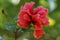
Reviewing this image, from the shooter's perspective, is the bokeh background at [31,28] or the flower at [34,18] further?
the bokeh background at [31,28]

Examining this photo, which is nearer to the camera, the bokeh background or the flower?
the flower

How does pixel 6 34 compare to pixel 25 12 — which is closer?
pixel 25 12

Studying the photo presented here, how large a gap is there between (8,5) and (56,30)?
1.21 ft

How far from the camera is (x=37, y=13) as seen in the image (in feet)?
2.42

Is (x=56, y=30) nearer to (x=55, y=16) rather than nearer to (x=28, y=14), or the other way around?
(x=55, y=16)

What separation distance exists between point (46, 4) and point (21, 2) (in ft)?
0.66

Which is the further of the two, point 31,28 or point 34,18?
point 31,28

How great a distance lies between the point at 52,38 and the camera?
1.08 m

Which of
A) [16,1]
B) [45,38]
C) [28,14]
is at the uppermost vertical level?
[16,1]

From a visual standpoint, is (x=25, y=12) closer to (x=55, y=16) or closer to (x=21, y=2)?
(x=21, y=2)

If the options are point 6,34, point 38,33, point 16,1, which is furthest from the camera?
point 16,1

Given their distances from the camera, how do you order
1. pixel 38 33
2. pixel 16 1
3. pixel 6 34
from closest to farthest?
pixel 38 33, pixel 6 34, pixel 16 1

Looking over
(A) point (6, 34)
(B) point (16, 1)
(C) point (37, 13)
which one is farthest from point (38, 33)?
(B) point (16, 1)

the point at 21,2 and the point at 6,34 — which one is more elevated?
the point at 21,2
